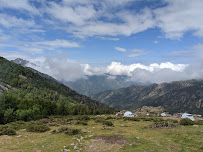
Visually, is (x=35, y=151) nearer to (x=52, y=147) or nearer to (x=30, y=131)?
(x=52, y=147)

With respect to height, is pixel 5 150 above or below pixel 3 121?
above

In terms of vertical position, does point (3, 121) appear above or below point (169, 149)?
below

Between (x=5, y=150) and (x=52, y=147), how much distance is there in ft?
21.8

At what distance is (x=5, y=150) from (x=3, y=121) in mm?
49763

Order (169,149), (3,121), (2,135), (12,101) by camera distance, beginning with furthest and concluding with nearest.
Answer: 1. (12,101)
2. (3,121)
3. (2,135)
4. (169,149)

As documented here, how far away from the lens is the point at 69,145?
25016 mm

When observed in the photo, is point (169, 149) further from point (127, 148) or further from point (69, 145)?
point (69, 145)

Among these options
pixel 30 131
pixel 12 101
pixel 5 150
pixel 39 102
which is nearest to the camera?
pixel 5 150

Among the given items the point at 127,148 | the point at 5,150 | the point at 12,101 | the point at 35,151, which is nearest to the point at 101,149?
the point at 127,148

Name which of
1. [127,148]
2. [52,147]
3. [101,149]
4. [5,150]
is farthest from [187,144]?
[5,150]

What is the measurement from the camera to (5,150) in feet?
69.1

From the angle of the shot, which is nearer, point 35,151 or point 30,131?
point 35,151

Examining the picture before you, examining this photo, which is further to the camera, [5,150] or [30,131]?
[30,131]

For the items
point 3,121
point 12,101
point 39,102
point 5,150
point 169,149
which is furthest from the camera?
point 39,102
